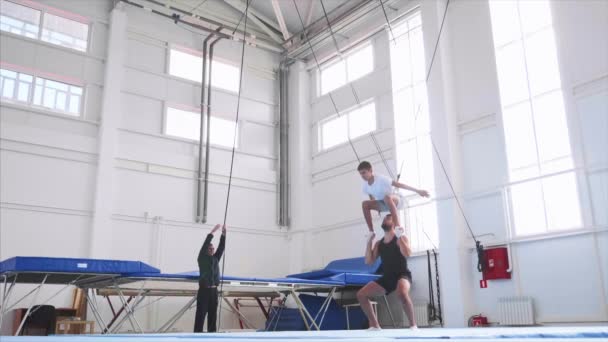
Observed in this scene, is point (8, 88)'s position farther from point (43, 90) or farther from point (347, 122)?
point (347, 122)

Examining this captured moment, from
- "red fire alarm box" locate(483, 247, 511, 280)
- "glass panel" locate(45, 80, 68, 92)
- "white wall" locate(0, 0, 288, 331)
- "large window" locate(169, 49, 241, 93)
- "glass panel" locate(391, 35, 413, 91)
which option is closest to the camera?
"red fire alarm box" locate(483, 247, 511, 280)

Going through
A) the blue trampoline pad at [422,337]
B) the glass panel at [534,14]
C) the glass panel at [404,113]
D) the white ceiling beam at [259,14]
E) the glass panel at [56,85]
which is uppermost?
the white ceiling beam at [259,14]

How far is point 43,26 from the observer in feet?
34.5

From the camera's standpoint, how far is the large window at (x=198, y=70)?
1221 centimetres

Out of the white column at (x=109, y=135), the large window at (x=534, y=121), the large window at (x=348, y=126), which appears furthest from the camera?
the large window at (x=348, y=126)

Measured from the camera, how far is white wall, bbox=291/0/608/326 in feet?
25.1

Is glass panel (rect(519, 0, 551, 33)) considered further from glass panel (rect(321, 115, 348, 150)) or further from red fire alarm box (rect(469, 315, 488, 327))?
red fire alarm box (rect(469, 315, 488, 327))

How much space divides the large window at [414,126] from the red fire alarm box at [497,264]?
130 centimetres

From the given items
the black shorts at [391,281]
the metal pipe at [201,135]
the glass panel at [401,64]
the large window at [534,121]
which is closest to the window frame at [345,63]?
the glass panel at [401,64]

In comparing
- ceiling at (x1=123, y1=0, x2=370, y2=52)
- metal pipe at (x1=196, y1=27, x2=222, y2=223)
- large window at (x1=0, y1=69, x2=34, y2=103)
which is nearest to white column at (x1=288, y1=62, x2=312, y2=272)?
ceiling at (x1=123, y1=0, x2=370, y2=52)

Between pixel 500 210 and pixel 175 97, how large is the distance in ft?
23.9

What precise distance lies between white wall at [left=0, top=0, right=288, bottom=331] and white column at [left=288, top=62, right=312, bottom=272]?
1.35 feet

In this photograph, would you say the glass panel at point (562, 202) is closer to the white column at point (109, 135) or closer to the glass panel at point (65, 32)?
the white column at point (109, 135)

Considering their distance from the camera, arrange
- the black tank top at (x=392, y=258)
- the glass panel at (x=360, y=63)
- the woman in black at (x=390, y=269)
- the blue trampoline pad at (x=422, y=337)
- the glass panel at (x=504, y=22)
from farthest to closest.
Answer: the glass panel at (x=360, y=63) → the glass panel at (x=504, y=22) → the black tank top at (x=392, y=258) → the woman in black at (x=390, y=269) → the blue trampoline pad at (x=422, y=337)
